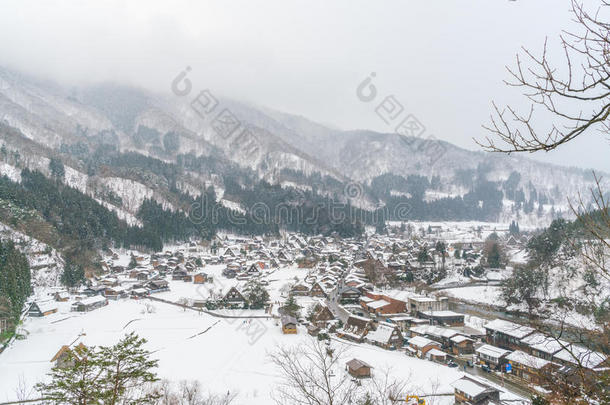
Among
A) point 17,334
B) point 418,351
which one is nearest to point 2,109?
point 17,334

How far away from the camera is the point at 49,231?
3709 cm

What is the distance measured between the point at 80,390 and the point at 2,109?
5276 inches

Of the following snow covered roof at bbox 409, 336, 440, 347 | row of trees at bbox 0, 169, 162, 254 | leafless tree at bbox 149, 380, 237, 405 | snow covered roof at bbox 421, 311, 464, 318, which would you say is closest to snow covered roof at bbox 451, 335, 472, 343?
snow covered roof at bbox 409, 336, 440, 347

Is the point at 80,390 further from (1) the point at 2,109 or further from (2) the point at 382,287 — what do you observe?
(1) the point at 2,109

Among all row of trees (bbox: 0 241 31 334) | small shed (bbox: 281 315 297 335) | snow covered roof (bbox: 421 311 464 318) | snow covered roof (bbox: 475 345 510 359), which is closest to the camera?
snow covered roof (bbox: 475 345 510 359)

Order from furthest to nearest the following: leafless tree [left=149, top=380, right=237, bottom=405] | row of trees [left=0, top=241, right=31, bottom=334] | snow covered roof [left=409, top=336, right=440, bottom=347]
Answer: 1. row of trees [left=0, top=241, right=31, bottom=334]
2. snow covered roof [left=409, top=336, right=440, bottom=347]
3. leafless tree [left=149, top=380, right=237, bottom=405]

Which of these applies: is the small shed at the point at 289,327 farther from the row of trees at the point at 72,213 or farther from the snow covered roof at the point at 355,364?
the row of trees at the point at 72,213

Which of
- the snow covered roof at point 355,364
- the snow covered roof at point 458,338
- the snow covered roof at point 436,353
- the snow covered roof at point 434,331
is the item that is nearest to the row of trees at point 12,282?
the snow covered roof at point 355,364

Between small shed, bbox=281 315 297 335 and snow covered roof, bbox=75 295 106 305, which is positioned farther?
snow covered roof, bbox=75 295 106 305

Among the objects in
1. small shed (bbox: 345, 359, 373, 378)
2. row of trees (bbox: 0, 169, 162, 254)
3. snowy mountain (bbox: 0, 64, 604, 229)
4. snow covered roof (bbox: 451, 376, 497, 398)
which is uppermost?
snowy mountain (bbox: 0, 64, 604, 229)

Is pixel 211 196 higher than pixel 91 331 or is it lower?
higher

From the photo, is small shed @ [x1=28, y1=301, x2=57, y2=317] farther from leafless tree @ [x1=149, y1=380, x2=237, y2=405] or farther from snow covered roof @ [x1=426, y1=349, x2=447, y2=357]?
snow covered roof @ [x1=426, y1=349, x2=447, y2=357]

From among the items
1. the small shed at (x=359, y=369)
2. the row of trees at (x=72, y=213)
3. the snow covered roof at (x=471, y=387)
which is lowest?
the small shed at (x=359, y=369)

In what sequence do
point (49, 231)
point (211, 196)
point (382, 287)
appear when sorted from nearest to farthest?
1. point (382, 287)
2. point (49, 231)
3. point (211, 196)
